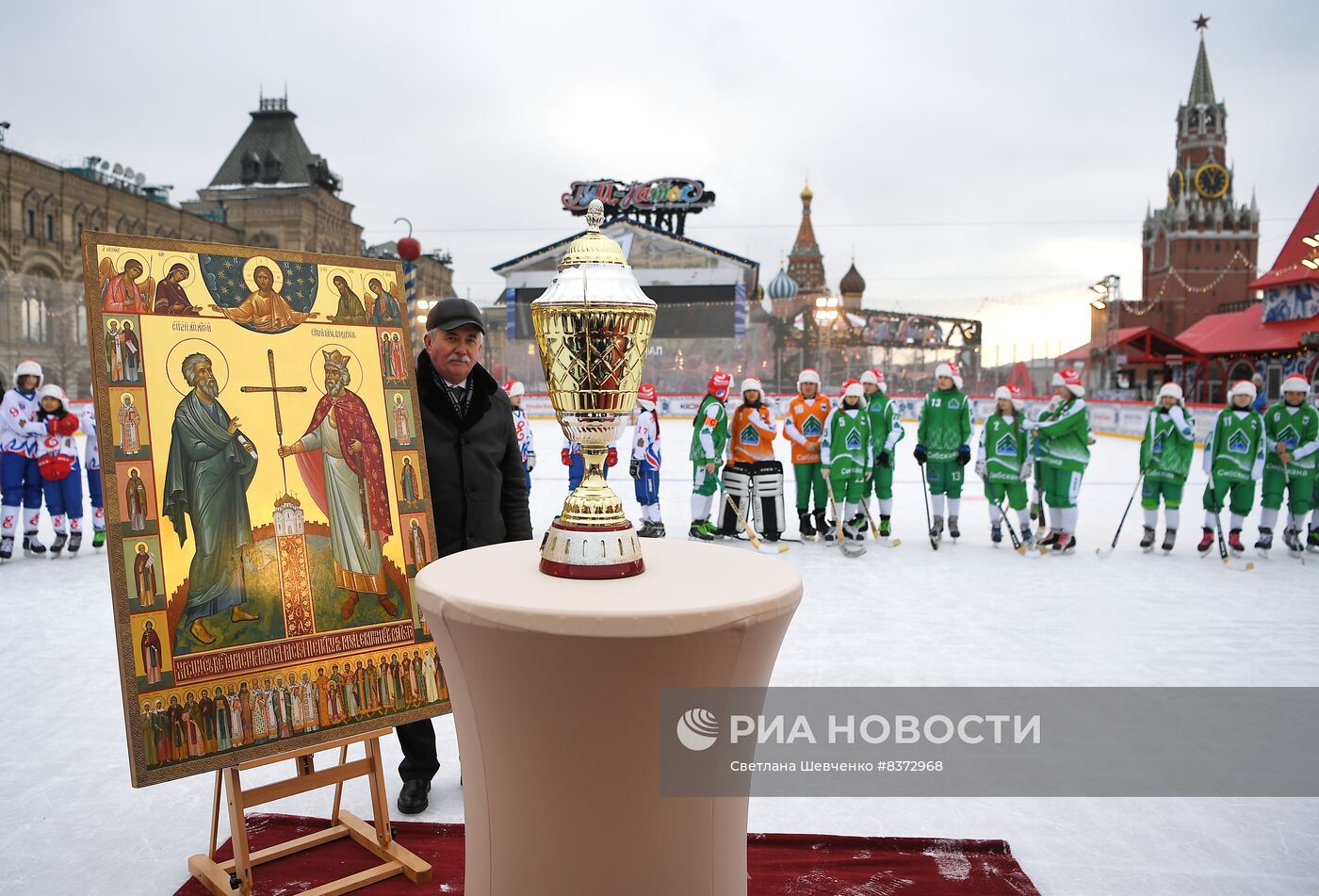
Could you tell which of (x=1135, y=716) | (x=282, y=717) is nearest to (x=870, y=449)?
(x=1135, y=716)

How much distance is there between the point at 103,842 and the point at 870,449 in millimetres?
7396

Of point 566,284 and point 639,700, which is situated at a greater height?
point 566,284

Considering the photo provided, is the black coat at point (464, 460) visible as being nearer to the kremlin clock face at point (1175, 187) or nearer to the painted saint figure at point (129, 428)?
the painted saint figure at point (129, 428)

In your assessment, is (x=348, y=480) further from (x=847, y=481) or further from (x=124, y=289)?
(x=847, y=481)

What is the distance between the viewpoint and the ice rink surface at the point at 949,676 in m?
3.03

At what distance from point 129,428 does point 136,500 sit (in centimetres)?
20

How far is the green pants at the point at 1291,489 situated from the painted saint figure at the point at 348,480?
928 centimetres

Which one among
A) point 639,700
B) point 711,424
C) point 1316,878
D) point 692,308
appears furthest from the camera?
point 692,308

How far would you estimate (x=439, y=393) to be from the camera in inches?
127

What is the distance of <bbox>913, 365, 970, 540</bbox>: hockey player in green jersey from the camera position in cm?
894

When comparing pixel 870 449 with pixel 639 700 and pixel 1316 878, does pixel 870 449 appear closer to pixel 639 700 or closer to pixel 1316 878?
pixel 1316 878

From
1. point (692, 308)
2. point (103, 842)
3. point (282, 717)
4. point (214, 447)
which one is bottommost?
point (103, 842)

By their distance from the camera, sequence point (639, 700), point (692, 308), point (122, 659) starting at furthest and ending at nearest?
point (692, 308)
point (122, 659)
point (639, 700)

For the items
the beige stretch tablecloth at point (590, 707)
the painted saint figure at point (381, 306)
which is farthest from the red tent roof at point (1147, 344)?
the beige stretch tablecloth at point (590, 707)
